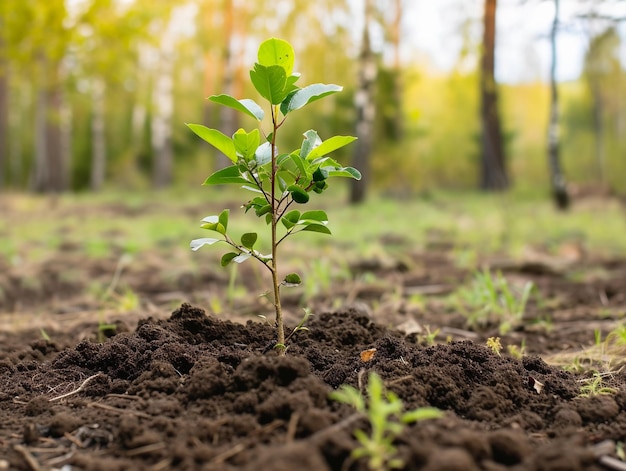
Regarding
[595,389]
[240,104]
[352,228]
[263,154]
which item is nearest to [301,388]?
[263,154]

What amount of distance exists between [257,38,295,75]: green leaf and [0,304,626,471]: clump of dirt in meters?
0.83

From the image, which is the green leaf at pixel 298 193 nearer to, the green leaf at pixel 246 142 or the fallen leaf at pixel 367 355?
the green leaf at pixel 246 142

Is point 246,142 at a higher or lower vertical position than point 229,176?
higher

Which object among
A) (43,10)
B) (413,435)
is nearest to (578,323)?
(413,435)

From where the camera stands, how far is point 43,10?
9.50 metres

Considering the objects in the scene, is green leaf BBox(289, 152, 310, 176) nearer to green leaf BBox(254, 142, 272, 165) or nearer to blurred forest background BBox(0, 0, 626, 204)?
green leaf BBox(254, 142, 272, 165)

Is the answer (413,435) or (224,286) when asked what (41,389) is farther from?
(224,286)

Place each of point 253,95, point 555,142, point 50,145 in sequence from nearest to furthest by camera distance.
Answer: point 555,142 < point 50,145 < point 253,95

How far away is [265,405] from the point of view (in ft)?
4.86

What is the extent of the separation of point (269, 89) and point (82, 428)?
3.37ft

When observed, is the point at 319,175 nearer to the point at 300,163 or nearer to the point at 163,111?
the point at 300,163

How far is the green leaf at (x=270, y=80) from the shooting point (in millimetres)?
1719

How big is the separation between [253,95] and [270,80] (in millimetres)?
23134

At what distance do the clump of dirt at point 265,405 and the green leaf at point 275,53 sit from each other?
83cm
